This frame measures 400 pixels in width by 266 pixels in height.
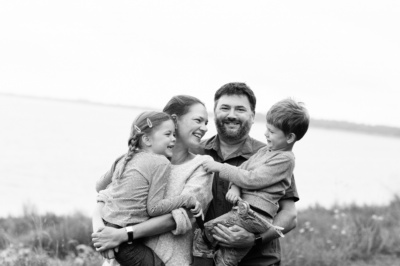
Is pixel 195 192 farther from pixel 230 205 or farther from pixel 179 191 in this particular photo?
pixel 230 205

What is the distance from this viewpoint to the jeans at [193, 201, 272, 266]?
3059mm

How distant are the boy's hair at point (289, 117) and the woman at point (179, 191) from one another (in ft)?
1.43

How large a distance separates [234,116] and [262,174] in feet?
1.82

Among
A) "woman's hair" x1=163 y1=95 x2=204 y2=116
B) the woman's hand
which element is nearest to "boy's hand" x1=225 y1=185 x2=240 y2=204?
"woman's hair" x1=163 y1=95 x2=204 y2=116

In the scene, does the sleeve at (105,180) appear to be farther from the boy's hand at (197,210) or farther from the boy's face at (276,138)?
the boy's face at (276,138)

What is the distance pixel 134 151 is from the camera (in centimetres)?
305

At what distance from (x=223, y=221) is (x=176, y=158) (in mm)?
477

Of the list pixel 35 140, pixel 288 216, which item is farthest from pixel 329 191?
pixel 35 140

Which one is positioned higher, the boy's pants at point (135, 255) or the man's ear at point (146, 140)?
the man's ear at point (146, 140)

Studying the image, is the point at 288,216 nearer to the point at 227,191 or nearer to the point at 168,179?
the point at 227,191

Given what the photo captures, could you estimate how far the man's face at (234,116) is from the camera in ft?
11.5

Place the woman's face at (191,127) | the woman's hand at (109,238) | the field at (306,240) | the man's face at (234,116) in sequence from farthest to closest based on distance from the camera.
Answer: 1. the field at (306,240)
2. the man's face at (234,116)
3. the woman's face at (191,127)
4. the woman's hand at (109,238)

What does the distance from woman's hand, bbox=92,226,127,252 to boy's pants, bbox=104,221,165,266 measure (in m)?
0.05

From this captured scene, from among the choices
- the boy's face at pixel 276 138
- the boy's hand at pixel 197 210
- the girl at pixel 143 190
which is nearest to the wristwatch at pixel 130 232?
the girl at pixel 143 190
